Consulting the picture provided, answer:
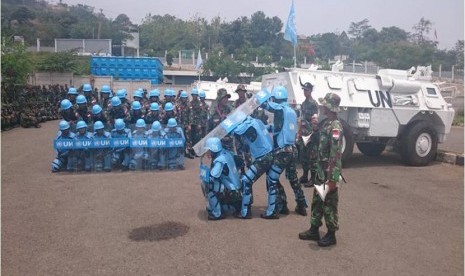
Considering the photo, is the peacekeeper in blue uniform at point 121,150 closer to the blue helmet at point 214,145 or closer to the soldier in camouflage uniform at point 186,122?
the soldier in camouflage uniform at point 186,122

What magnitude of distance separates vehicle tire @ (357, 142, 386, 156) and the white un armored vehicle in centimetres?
87

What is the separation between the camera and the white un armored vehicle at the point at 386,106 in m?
9.57

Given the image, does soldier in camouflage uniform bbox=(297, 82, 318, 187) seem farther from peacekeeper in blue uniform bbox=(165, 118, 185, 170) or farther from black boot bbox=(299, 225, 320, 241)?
black boot bbox=(299, 225, 320, 241)

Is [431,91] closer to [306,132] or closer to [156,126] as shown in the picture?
[306,132]

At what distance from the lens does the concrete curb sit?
10425mm

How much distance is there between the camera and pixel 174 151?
9117 millimetres

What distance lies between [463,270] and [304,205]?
225cm

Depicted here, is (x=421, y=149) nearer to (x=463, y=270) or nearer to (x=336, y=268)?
(x=463, y=270)

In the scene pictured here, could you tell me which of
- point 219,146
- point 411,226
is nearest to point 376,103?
point 411,226

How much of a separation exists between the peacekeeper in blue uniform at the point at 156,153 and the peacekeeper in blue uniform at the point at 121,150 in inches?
18.5

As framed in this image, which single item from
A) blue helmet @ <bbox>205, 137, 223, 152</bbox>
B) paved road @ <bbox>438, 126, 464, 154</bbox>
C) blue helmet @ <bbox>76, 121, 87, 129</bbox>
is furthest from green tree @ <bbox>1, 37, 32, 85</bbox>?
paved road @ <bbox>438, 126, 464, 154</bbox>

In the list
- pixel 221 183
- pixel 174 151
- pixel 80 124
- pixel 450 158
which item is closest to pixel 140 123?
pixel 174 151

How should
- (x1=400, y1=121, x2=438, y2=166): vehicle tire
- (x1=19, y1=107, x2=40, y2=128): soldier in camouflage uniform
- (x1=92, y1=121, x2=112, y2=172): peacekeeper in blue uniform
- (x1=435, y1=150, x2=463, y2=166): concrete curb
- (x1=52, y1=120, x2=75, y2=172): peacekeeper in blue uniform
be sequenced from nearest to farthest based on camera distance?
(x1=52, y1=120, x2=75, y2=172): peacekeeper in blue uniform < (x1=92, y1=121, x2=112, y2=172): peacekeeper in blue uniform < (x1=400, y1=121, x2=438, y2=166): vehicle tire < (x1=435, y1=150, x2=463, y2=166): concrete curb < (x1=19, y1=107, x2=40, y2=128): soldier in camouflage uniform

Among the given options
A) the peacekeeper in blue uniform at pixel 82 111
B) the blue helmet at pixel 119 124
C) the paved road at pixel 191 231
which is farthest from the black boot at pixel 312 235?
the peacekeeper in blue uniform at pixel 82 111
